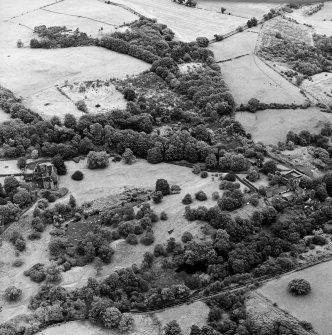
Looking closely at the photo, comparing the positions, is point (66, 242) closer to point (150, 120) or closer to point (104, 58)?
point (150, 120)

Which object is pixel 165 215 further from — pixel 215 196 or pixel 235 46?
pixel 235 46

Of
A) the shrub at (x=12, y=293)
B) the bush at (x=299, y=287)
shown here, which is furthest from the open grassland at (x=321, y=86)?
the shrub at (x=12, y=293)

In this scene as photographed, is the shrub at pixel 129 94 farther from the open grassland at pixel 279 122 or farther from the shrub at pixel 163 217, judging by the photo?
the shrub at pixel 163 217

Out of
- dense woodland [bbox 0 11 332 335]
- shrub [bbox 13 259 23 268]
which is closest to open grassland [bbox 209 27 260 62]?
dense woodland [bbox 0 11 332 335]

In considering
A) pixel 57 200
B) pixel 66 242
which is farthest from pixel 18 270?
pixel 57 200

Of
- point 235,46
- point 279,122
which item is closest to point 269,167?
point 279,122

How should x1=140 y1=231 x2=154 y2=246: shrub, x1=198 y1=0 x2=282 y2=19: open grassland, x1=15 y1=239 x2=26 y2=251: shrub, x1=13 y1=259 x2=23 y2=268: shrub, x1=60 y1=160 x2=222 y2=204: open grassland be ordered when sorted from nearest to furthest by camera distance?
x1=13 y1=259 x2=23 y2=268: shrub
x1=15 y1=239 x2=26 y2=251: shrub
x1=140 y1=231 x2=154 y2=246: shrub
x1=60 y1=160 x2=222 y2=204: open grassland
x1=198 y1=0 x2=282 y2=19: open grassland

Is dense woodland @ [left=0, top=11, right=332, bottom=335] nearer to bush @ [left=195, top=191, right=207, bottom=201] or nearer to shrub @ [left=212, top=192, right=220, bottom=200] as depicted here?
bush @ [left=195, top=191, right=207, bottom=201]
